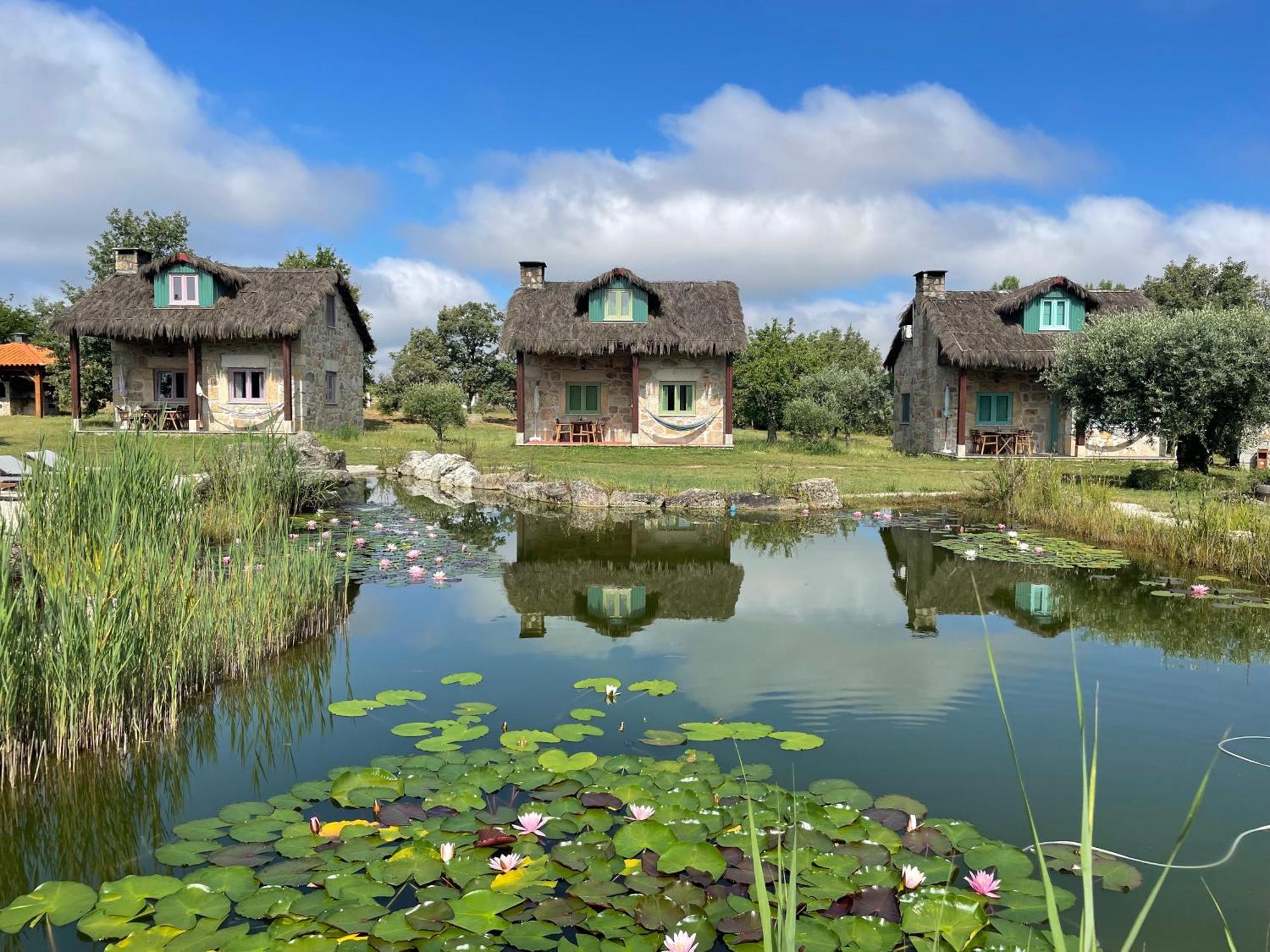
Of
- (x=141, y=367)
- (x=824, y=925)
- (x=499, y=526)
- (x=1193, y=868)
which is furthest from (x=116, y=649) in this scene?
(x=141, y=367)

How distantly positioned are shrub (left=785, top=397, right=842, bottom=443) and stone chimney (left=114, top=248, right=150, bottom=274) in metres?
16.5

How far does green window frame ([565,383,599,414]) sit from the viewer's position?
22.3 m

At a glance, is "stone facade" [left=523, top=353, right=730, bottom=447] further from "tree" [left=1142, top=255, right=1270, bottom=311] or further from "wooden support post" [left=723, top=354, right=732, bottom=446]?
"tree" [left=1142, top=255, right=1270, bottom=311]

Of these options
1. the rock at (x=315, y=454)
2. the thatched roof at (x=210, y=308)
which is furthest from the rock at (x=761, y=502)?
the thatched roof at (x=210, y=308)

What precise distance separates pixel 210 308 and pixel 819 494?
52.2ft

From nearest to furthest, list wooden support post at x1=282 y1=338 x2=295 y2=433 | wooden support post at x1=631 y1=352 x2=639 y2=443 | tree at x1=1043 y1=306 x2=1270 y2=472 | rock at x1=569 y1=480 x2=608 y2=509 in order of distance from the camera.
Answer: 1. rock at x1=569 y1=480 x2=608 y2=509
2. tree at x1=1043 y1=306 x2=1270 y2=472
3. wooden support post at x1=282 y1=338 x2=295 y2=433
4. wooden support post at x1=631 y1=352 x2=639 y2=443

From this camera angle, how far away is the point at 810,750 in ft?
12.8

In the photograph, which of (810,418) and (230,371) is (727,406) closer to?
(810,418)

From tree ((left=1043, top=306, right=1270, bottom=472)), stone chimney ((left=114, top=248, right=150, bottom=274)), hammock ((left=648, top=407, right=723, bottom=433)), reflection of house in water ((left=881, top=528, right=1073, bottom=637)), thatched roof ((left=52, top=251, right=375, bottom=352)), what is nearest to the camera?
reflection of house in water ((left=881, top=528, right=1073, bottom=637))

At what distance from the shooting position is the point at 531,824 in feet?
9.96

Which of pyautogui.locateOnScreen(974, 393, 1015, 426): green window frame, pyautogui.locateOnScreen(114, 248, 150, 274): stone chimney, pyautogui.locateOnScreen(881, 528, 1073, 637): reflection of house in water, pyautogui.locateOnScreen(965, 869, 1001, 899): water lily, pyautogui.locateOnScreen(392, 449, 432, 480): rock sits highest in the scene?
pyautogui.locateOnScreen(114, 248, 150, 274): stone chimney

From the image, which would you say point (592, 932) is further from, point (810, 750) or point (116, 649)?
point (116, 649)

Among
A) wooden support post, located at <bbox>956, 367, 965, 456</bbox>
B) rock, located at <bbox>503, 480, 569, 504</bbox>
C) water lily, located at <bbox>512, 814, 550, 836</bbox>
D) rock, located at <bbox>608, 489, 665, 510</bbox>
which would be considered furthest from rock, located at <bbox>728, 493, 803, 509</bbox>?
wooden support post, located at <bbox>956, 367, 965, 456</bbox>

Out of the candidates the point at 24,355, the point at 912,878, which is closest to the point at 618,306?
the point at 912,878
